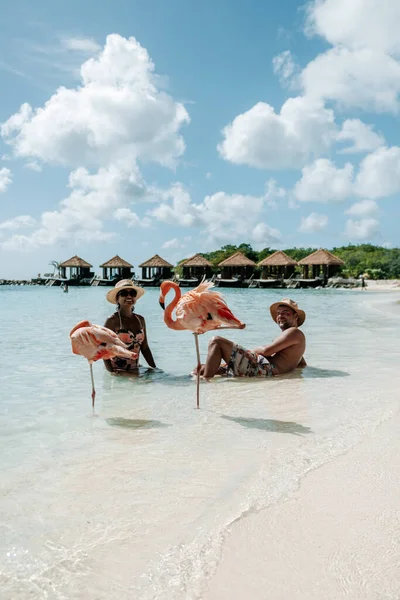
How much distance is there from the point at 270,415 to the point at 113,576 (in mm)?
2549

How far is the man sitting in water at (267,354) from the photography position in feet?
19.4

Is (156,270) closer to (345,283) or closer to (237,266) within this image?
(237,266)

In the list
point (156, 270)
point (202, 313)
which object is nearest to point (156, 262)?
point (156, 270)

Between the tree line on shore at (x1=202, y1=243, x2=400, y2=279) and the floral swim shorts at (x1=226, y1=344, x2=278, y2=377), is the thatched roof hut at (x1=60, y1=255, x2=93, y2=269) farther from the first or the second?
the floral swim shorts at (x1=226, y1=344, x2=278, y2=377)

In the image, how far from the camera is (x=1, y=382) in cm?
601

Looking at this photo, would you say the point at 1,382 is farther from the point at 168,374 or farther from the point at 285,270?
the point at 285,270

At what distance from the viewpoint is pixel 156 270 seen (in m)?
61.8

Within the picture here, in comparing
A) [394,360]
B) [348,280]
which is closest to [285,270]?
[348,280]

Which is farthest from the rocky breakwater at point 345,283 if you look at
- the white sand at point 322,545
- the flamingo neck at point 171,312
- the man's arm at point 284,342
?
the white sand at point 322,545

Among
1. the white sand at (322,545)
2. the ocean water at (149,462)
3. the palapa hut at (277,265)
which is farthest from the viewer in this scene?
the palapa hut at (277,265)

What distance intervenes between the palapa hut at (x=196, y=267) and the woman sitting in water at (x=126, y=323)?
51.5m

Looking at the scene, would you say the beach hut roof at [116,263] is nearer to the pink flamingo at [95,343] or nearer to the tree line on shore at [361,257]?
the tree line on shore at [361,257]

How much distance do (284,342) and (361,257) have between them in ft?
229

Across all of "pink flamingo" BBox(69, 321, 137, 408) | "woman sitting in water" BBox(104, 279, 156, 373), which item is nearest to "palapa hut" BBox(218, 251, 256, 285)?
"woman sitting in water" BBox(104, 279, 156, 373)
